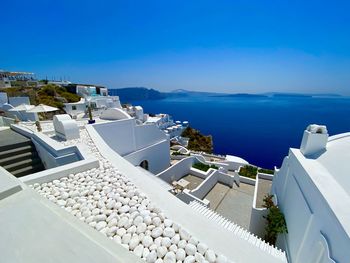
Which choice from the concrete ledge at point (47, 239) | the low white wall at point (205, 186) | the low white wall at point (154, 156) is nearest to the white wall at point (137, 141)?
the low white wall at point (154, 156)

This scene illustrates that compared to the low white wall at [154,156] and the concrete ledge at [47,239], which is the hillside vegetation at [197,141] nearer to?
the low white wall at [154,156]

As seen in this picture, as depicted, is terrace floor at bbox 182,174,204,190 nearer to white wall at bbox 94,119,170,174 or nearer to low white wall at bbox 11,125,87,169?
white wall at bbox 94,119,170,174

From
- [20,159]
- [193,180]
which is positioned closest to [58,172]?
[20,159]

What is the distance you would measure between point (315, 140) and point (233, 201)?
7.08 meters

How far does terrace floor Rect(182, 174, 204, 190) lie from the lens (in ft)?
42.9

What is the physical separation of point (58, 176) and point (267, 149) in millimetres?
53479

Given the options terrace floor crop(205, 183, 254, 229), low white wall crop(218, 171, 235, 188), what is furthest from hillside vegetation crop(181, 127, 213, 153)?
terrace floor crop(205, 183, 254, 229)

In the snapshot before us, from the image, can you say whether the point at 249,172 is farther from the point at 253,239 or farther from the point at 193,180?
the point at 253,239

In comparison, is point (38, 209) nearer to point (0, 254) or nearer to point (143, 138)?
point (0, 254)

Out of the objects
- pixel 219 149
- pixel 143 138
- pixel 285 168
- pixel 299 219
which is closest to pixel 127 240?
pixel 299 219

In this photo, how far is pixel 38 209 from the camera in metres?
2.16

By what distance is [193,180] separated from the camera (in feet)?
46.2

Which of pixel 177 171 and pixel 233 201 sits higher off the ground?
pixel 177 171

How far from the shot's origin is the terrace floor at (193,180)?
42.9 ft
